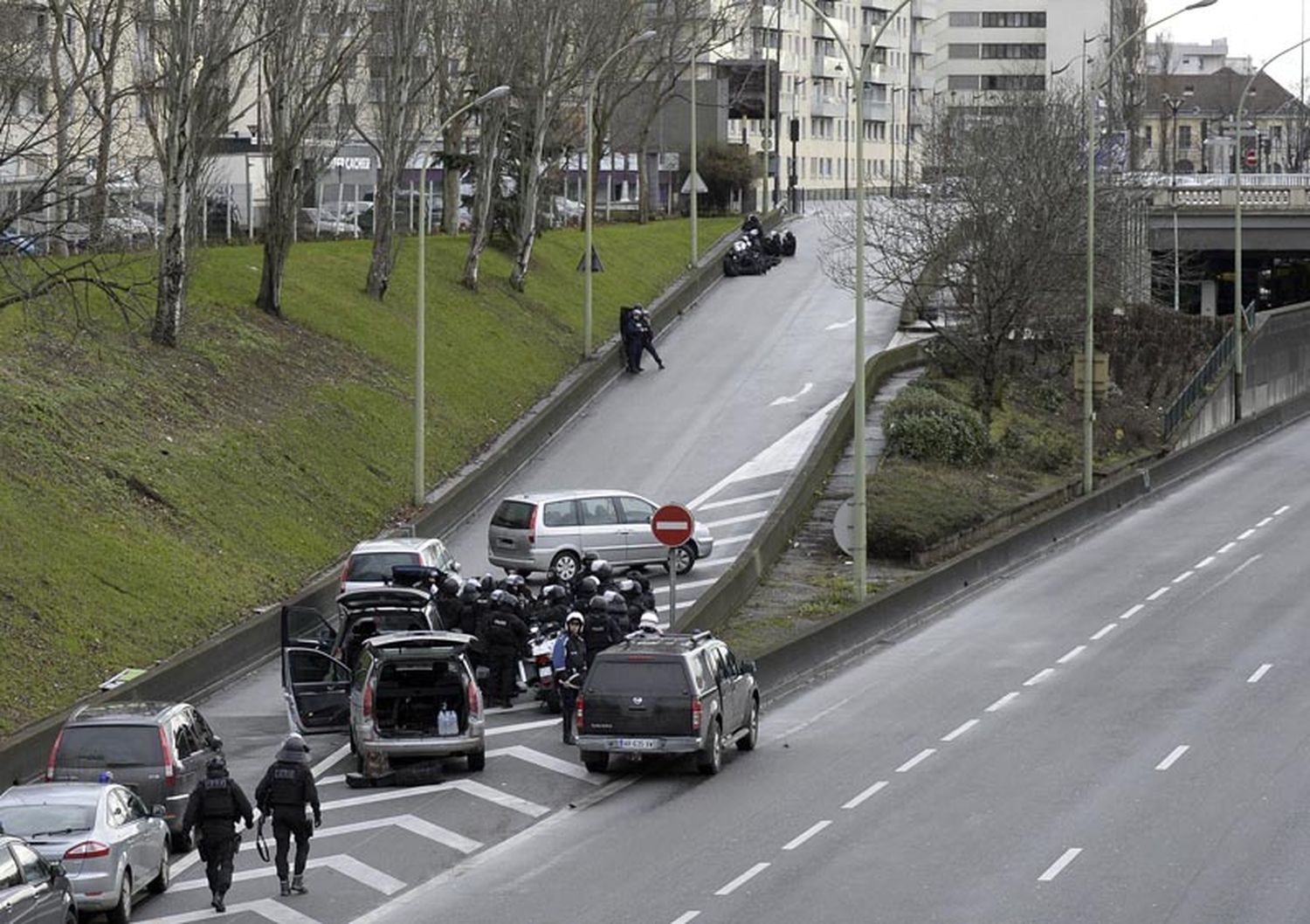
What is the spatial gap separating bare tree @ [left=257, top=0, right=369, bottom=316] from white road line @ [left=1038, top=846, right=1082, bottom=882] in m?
31.8

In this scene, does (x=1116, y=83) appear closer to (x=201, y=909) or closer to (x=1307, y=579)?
(x=1307, y=579)

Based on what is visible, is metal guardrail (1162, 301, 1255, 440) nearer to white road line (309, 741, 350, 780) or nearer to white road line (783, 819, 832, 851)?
white road line (309, 741, 350, 780)

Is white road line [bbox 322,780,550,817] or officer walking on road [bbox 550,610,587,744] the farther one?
officer walking on road [bbox 550,610,587,744]

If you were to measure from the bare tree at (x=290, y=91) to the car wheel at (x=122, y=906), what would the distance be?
1254 inches

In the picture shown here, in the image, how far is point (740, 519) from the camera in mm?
42719

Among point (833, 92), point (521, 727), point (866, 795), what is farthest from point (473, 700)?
point (833, 92)

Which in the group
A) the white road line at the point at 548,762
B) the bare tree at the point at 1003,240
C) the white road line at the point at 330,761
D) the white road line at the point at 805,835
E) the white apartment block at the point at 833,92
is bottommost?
the white road line at the point at 330,761

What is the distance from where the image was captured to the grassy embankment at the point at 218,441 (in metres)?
31.3

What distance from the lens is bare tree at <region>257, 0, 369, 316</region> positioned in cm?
4938

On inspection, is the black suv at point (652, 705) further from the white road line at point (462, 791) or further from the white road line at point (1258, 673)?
the white road line at point (1258, 673)

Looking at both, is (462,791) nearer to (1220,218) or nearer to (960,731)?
(960,731)

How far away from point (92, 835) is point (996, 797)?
9.70 m

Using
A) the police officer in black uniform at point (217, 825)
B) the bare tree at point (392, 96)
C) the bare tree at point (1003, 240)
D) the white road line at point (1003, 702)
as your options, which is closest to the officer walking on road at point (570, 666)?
the white road line at point (1003, 702)

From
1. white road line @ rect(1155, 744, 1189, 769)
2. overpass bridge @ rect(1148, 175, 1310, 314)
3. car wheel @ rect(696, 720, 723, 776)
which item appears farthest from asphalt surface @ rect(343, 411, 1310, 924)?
overpass bridge @ rect(1148, 175, 1310, 314)
